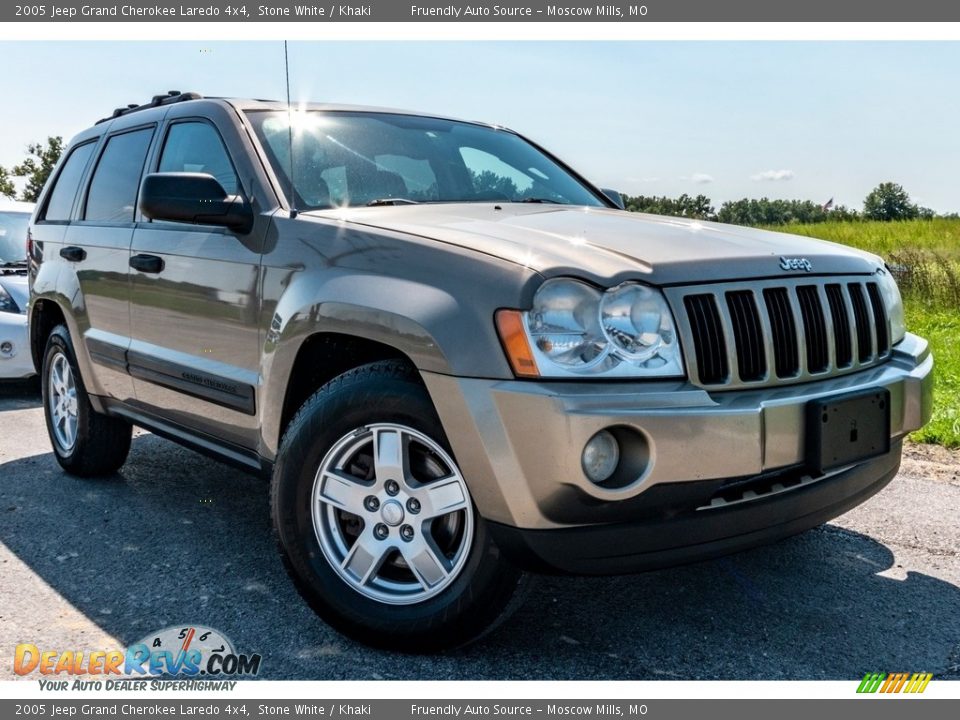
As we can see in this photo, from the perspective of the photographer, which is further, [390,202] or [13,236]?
[13,236]

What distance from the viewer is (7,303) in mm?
7898

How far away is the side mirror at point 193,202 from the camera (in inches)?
131

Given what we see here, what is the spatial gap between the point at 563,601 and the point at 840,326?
1305mm

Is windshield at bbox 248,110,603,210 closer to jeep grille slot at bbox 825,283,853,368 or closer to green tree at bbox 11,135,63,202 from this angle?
jeep grille slot at bbox 825,283,853,368

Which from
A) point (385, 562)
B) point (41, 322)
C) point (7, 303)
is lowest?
point (385, 562)

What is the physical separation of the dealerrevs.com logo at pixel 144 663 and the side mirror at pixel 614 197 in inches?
107

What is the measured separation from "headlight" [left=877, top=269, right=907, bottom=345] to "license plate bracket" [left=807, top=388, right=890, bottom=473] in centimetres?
48

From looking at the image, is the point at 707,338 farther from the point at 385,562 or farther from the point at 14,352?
the point at 14,352

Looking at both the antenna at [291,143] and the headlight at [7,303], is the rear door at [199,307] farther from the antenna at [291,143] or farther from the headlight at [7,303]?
the headlight at [7,303]

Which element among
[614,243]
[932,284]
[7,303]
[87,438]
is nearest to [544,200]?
[614,243]

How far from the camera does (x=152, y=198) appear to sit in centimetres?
336

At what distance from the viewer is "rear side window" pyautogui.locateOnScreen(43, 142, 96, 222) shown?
5.19m

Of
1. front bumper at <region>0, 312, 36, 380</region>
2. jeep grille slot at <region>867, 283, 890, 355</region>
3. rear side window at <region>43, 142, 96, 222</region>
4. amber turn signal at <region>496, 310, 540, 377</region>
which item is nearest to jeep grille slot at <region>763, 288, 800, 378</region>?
→ jeep grille slot at <region>867, 283, 890, 355</region>

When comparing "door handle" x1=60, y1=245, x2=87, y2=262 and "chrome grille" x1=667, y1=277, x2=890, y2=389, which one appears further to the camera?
"door handle" x1=60, y1=245, x2=87, y2=262
